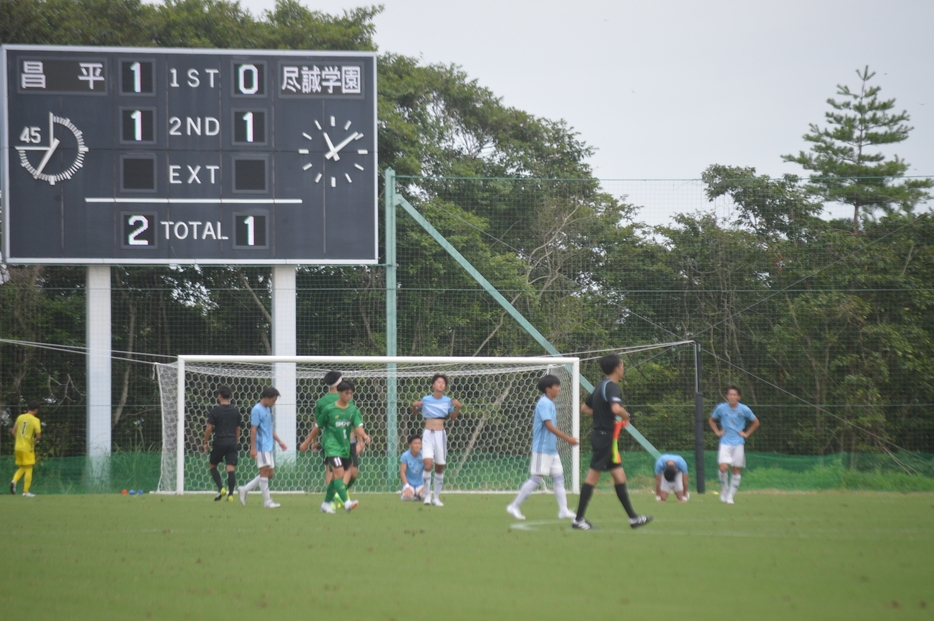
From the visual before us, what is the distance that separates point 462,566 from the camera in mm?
7250

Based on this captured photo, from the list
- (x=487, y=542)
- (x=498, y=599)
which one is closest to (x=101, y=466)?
(x=487, y=542)

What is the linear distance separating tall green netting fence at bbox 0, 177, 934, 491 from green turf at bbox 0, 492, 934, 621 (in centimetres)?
788

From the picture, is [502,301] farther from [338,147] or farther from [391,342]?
[338,147]

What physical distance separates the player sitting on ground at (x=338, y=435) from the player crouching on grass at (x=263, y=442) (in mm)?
1651

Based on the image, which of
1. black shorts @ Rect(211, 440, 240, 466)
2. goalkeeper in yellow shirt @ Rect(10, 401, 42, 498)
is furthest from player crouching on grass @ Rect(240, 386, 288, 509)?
goalkeeper in yellow shirt @ Rect(10, 401, 42, 498)

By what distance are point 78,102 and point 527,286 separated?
9139mm

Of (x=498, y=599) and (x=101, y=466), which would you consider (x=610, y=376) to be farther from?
(x=101, y=466)

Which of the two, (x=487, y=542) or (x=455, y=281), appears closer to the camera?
(x=487, y=542)

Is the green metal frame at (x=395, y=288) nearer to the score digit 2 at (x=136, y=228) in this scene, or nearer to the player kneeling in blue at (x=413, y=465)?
the player kneeling in blue at (x=413, y=465)

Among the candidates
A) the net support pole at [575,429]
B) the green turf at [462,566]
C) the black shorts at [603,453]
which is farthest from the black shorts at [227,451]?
the black shorts at [603,453]

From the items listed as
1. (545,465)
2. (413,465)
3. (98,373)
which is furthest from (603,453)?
(98,373)

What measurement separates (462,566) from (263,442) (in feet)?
23.3

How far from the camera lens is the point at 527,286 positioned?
20984 millimetres

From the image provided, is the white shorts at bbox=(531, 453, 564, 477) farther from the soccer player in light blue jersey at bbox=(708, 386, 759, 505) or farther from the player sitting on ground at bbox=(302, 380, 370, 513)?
the soccer player in light blue jersey at bbox=(708, 386, 759, 505)
